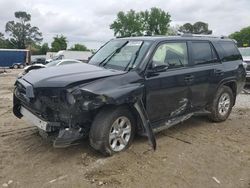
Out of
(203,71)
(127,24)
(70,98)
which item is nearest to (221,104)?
(203,71)

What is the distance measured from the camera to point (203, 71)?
272 inches

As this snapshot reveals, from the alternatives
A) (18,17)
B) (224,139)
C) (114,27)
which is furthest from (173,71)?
(18,17)

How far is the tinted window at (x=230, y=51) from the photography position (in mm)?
7793

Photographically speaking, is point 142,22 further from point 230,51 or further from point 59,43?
point 230,51

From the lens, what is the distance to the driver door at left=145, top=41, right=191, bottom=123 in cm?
586

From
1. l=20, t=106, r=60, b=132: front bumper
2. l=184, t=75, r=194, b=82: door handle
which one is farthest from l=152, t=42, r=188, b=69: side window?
l=20, t=106, r=60, b=132: front bumper

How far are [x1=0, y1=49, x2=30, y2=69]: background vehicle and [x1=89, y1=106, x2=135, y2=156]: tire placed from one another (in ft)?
156

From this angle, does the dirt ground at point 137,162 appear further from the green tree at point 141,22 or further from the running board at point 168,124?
the green tree at point 141,22

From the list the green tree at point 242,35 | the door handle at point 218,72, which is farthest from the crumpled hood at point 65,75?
the green tree at point 242,35

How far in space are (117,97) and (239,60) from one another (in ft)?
13.7

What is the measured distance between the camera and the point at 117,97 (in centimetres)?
520

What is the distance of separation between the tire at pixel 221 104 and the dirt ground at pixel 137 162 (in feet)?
2.16

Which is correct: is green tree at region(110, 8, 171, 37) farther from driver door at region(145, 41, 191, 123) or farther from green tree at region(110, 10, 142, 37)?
driver door at region(145, 41, 191, 123)

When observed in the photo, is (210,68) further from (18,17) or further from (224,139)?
(18,17)
